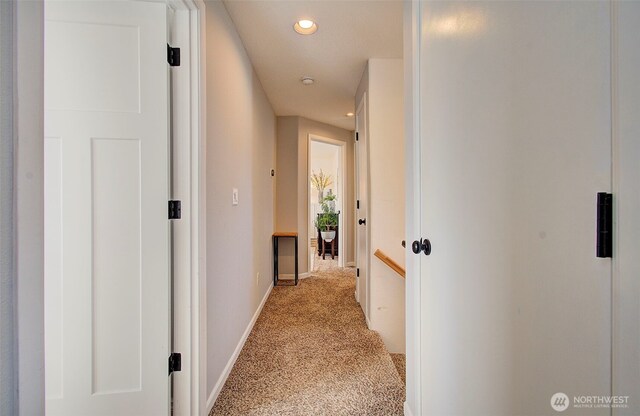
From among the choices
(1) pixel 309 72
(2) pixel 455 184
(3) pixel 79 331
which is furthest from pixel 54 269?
(1) pixel 309 72

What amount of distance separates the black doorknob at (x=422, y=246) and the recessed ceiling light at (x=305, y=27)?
68.8 inches

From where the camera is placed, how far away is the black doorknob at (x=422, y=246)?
3.65 ft

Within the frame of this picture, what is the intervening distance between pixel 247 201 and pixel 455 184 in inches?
73.4

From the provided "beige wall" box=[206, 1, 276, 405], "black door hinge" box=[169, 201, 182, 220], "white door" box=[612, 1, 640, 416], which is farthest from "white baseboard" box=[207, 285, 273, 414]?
"white door" box=[612, 1, 640, 416]

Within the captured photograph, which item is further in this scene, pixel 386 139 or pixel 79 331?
pixel 386 139

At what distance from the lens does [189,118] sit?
4.32 ft

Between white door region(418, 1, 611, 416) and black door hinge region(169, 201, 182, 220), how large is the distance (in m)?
1.13

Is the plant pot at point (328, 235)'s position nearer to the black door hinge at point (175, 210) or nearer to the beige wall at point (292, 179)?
the beige wall at point (292, 179)

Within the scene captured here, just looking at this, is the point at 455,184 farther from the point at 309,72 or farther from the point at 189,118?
the point at 309,72

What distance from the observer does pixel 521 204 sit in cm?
63

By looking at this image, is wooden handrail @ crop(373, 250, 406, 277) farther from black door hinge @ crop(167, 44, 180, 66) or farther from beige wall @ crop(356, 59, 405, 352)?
black door hinge @ crop(167, 44, 180, 66)

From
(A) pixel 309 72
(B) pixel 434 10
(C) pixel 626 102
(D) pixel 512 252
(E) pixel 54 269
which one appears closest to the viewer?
(C) pixel 626 102

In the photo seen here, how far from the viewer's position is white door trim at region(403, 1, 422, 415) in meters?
1.24

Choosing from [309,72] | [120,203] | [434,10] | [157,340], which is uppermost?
[309,72]
